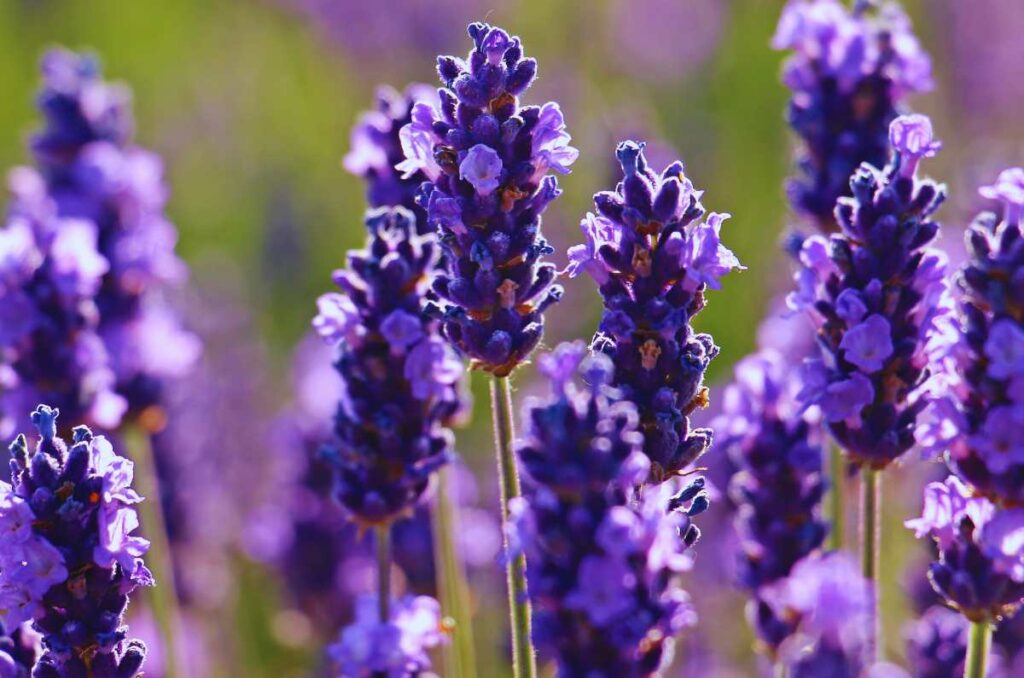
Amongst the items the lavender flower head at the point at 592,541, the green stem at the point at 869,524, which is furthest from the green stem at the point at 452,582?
the lavender flower head at the point at 592,541

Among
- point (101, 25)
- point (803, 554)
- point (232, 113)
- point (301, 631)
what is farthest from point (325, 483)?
point (101, 25)

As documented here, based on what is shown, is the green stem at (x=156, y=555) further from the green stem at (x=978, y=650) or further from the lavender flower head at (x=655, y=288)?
the green stem at (x=978, y=650)

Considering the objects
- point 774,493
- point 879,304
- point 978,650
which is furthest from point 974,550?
point 774,493

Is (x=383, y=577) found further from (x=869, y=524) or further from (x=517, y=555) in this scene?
(x=869, y=524)

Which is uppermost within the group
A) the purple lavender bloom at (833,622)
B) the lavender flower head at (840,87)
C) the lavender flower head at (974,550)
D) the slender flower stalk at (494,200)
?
the lavender flower head at (840,87)

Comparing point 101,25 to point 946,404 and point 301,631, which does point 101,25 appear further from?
point 946,404
